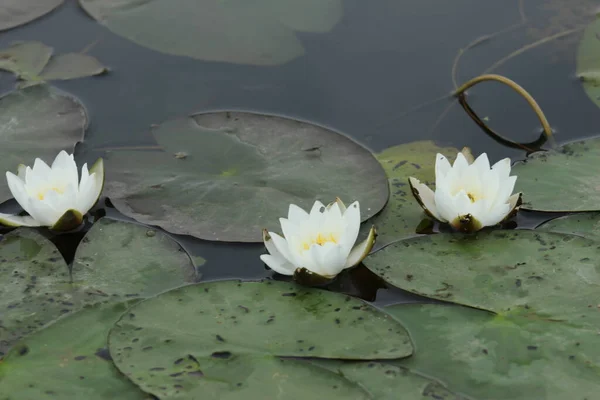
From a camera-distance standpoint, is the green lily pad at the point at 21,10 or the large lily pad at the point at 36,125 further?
the green lily pad at the point at 21,10

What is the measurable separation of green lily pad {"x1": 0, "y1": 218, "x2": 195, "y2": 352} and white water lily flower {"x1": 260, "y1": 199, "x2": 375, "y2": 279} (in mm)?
364

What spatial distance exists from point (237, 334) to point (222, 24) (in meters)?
2.33

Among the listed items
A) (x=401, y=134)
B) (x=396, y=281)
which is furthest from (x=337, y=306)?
(x=401, y=134)

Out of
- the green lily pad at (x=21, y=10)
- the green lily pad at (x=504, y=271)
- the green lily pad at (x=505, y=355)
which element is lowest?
the green lily pad at (x=505, y=355)

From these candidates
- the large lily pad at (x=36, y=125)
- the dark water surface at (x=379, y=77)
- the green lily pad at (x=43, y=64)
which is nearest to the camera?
the large lily pad at (x=36, y=125)

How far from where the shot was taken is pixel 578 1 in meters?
4.16

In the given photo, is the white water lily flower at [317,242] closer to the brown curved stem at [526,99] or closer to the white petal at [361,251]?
the white petal at [361,251]

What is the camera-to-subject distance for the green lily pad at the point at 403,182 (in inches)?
110

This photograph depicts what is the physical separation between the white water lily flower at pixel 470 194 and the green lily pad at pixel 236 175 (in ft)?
0.86

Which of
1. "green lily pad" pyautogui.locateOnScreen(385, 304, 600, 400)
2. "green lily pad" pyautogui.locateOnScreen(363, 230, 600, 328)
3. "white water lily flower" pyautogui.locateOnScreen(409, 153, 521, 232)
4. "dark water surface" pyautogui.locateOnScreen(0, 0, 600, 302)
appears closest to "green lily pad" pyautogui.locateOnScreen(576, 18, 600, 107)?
"dark water surface" pyautogui.locateOnScreen(0, 0, 600, 302)

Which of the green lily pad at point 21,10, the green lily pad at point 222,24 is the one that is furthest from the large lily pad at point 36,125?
the green lily pad at point 21,10

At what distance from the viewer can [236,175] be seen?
2.99m

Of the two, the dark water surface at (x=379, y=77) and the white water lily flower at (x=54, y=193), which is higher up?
the dark water surface at (x=379, y=77)

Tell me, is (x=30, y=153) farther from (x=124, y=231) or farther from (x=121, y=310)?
(x=121, y=310)
